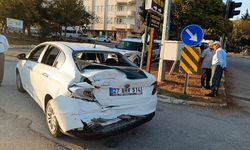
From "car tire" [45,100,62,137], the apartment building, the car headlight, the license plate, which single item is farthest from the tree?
the car headlight

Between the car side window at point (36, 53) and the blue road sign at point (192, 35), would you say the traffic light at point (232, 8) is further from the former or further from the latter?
the car side window at point (36, 53)

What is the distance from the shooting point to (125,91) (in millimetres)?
4297

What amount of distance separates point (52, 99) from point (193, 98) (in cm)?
472

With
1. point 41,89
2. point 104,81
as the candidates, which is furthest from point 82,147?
point 41,89

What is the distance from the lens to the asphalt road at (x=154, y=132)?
4.27 metres

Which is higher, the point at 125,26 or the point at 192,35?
the point at 125,26

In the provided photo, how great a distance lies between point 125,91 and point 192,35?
431cm

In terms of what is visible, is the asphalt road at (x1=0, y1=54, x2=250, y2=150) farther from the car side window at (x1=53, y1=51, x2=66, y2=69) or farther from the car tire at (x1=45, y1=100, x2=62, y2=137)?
the car side window at (x1=53, y1=51, x2=66, y2=69)

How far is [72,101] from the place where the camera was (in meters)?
3.94

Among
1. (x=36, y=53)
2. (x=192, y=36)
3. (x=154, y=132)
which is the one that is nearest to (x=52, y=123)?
(x=154, y=132)

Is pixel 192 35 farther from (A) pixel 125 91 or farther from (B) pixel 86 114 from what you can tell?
(B) pixel 86 114

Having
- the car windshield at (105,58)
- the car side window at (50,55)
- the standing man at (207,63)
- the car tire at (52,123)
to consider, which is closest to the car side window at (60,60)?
the car side window at (50,55)

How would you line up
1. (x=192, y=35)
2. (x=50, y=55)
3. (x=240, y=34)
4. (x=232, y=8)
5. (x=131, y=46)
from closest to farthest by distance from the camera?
(x=50, y=55)
(x=192, y=35)
(x=232, y=8)
(x=131, y=46)
(x=240, y=34)

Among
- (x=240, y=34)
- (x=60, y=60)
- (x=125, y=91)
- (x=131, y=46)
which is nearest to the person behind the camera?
(x=125, y=91)
